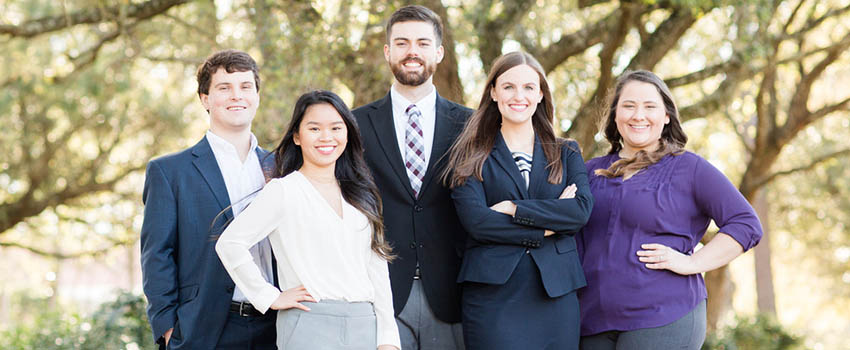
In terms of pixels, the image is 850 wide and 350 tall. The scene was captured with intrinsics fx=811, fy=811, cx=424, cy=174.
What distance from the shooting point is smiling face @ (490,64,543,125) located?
3607 mm

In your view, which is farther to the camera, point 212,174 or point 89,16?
point 89,16

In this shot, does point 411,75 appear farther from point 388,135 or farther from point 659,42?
point 659,42

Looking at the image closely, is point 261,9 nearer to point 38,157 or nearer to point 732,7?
point 732,7

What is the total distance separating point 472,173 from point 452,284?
53 centimetres

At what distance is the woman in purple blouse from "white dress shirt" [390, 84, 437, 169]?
0.84 meters

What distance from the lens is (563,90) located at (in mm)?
9000

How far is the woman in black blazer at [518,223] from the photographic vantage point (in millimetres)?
3412

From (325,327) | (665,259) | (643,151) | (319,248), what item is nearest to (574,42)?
(643,151)

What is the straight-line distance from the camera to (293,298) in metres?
3.06

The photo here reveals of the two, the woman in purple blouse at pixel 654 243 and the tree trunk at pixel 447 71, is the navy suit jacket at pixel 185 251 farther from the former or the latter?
the tree trunk at pixel 447 71

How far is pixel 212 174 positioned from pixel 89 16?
4.97m

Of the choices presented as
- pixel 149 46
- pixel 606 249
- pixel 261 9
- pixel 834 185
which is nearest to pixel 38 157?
pixel 149 46

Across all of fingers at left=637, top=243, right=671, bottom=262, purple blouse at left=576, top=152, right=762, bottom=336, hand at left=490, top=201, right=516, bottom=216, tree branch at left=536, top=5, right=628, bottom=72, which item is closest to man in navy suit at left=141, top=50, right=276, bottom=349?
hand at left=490, top=201, right=516, bottom=216

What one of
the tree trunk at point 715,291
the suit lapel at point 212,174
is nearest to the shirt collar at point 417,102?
the suit lapel at point 212,174
